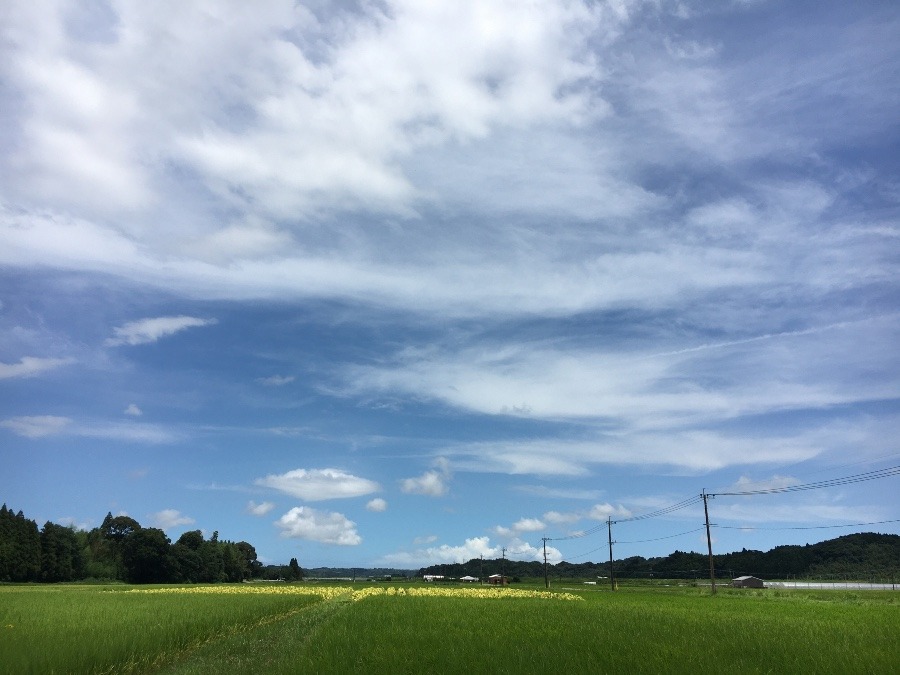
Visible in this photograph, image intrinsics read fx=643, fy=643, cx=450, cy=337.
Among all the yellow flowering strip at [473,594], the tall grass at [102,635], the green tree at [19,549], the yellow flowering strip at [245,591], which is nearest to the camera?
the tall grass at [102,635]

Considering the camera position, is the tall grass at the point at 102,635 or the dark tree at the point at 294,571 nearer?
the tall grass at the point at 102,635

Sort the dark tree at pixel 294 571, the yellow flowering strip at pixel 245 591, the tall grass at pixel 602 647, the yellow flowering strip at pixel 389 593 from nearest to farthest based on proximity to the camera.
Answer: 1. the tall grass at pixel 602 647
2. the yellow flowering strip at pixel 389 593
3. the yellow flowering strip at pixel 245 591
4. the dark tree at pixel 294 571

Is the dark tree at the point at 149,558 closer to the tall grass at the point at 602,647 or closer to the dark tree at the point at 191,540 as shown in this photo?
the dark tree at the point at 191,540

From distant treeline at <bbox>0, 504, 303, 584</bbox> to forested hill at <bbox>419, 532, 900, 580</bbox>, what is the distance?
6027cm

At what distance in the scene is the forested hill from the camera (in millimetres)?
118188

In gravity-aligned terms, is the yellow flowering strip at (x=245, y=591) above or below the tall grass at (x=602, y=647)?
below

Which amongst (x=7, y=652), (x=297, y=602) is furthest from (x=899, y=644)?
(x=297, y=602)

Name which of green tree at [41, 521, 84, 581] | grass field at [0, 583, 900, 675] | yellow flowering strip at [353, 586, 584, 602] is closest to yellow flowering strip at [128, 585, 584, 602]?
yellow flowering strip at [353, 586, 584, 602]

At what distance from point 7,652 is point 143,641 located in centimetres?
456

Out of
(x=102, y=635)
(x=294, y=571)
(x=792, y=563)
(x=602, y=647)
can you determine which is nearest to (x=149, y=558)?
(x=294, y=571)

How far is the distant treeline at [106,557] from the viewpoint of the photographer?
10212 centimetres

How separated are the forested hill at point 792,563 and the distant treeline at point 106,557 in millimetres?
60272

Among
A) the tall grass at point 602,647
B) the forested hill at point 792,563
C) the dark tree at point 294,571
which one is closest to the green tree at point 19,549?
the dark tree at point 294,571

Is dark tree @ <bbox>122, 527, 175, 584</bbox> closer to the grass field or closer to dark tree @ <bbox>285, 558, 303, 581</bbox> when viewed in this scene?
dark tree @ <bbox>285, 558, 303, 581</bbox>
